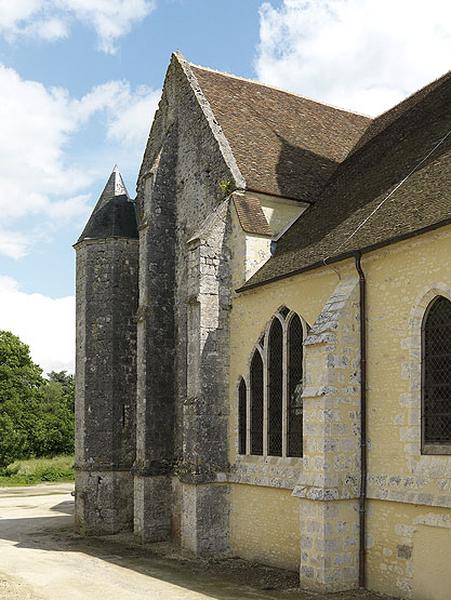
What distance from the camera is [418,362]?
12.4 m

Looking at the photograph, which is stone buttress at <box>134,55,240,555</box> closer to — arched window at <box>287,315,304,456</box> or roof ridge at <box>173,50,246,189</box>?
roof ridge at <box>173,50,246,189</box>

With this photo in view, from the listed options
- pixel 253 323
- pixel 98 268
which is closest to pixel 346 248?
pixel 253 323

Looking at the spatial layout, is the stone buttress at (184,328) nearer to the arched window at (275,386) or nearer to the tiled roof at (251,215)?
the tiled roof at (251,215)

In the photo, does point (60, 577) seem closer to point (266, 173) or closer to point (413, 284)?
point (413, 284)

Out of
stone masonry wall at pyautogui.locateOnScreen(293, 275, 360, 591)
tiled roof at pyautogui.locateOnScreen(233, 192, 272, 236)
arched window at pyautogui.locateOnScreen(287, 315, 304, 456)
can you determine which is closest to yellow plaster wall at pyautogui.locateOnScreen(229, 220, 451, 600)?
stone masonry wall at pyautogui.locateOnScreen(293, 275, 360, 591)

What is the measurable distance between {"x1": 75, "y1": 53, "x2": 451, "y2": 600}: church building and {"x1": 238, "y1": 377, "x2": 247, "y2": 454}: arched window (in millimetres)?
46

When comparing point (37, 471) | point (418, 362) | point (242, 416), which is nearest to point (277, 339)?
point (242, 416)

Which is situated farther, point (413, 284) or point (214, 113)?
point (214, 113)

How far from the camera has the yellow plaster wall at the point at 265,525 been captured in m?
15.1

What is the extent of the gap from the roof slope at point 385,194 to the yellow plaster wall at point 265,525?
15.2 ft

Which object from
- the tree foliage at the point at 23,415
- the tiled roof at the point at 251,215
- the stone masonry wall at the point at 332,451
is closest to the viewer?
the stone masonry wall at the point at 332,451

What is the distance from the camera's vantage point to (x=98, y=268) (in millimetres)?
22984

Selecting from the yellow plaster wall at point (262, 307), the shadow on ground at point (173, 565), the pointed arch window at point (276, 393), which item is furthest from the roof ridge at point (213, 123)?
the shadow on ground at point (173, 565)

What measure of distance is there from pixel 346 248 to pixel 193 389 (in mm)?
5603
